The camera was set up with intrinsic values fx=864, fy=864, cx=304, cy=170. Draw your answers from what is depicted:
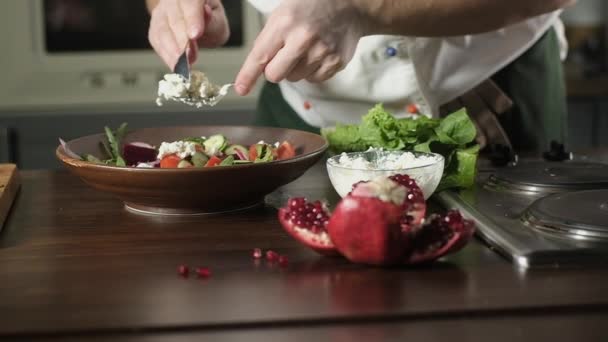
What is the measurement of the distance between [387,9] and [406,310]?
0.64m

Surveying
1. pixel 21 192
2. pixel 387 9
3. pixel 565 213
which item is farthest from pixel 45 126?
pixel 565 213

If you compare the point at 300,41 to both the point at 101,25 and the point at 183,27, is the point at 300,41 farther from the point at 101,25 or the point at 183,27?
the point at 101,25

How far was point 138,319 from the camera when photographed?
70 cm

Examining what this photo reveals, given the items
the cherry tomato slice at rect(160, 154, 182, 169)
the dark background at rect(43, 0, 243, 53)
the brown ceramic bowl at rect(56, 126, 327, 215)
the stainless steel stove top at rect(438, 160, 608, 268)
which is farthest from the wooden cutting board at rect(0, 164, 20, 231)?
the dark background at rect(43, 0, 243, 53)

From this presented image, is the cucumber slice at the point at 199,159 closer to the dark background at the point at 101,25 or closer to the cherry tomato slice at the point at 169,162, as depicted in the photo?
the cherry tomato slice at the point at 169,162

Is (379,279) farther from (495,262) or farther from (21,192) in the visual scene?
(21,192)

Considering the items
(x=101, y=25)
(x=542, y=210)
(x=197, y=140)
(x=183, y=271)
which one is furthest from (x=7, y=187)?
(x=101, y=25)

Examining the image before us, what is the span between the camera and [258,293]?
0.76 metres

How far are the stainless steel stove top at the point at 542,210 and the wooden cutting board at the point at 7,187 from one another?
0.55 m

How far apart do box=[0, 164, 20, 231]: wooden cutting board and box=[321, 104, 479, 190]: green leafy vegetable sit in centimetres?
49

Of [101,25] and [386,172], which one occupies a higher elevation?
[101,25]

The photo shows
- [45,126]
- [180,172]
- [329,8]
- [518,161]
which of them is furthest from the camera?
[45,126]

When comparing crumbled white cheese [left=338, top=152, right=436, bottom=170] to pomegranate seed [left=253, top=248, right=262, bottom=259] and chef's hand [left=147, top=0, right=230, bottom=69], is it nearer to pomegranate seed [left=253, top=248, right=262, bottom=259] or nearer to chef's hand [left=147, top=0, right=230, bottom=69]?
Answer: pomegranate seed [left=253, top=248, right=262, bottom=259]

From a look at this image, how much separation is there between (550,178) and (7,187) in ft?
2.33
